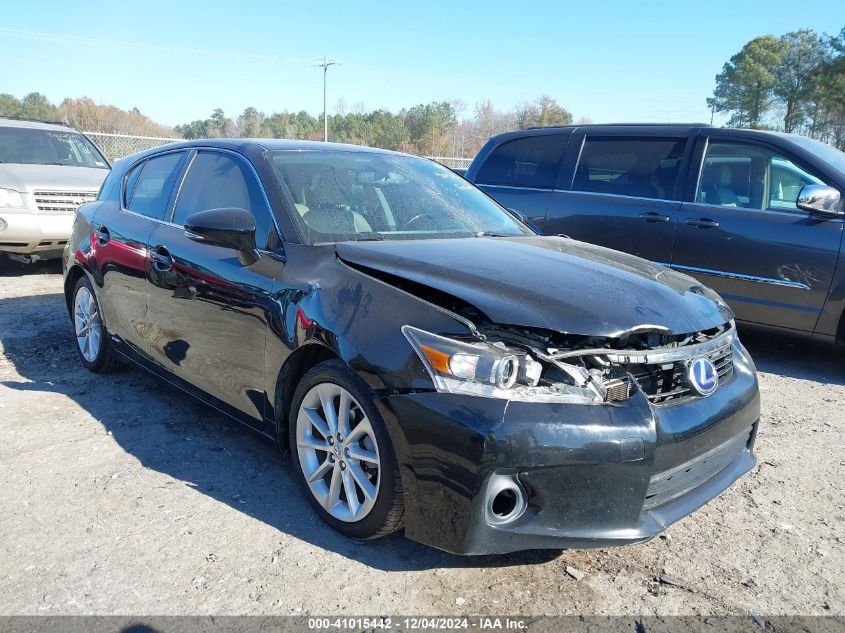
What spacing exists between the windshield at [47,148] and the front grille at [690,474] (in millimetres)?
9163

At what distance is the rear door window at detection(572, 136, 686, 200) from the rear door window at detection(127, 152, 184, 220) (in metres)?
3.68

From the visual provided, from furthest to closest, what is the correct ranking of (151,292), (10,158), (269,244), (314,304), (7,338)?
1. (10,158)
2. (7,338)
3. (151,292)
4. (269,244)
5. (314,304)

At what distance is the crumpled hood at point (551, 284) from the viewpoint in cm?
241

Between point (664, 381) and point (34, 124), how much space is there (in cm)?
987

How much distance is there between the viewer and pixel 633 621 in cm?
230

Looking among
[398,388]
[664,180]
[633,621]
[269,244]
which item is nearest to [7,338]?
[269,244]

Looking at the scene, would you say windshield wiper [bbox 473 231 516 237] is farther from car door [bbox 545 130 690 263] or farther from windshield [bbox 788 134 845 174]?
windshield [bbox 788 134 845 174]

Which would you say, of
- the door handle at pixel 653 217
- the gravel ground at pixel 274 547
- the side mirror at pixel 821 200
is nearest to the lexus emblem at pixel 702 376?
the gravel ground at pixel 274 547

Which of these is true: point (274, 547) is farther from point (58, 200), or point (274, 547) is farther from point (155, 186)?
point (58, 200)

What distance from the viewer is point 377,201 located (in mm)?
3498

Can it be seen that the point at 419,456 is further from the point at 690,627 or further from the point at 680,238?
the point at 680,238

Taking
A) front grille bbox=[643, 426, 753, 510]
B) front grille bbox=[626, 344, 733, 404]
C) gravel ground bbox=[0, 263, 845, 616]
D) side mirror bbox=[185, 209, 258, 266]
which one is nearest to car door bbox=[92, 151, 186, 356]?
gravel ground bbox=[0, 263, 845, 616]

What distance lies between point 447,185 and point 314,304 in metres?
1.54

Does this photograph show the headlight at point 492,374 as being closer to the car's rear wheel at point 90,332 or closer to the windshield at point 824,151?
the car's rear wheel at point 90,332
